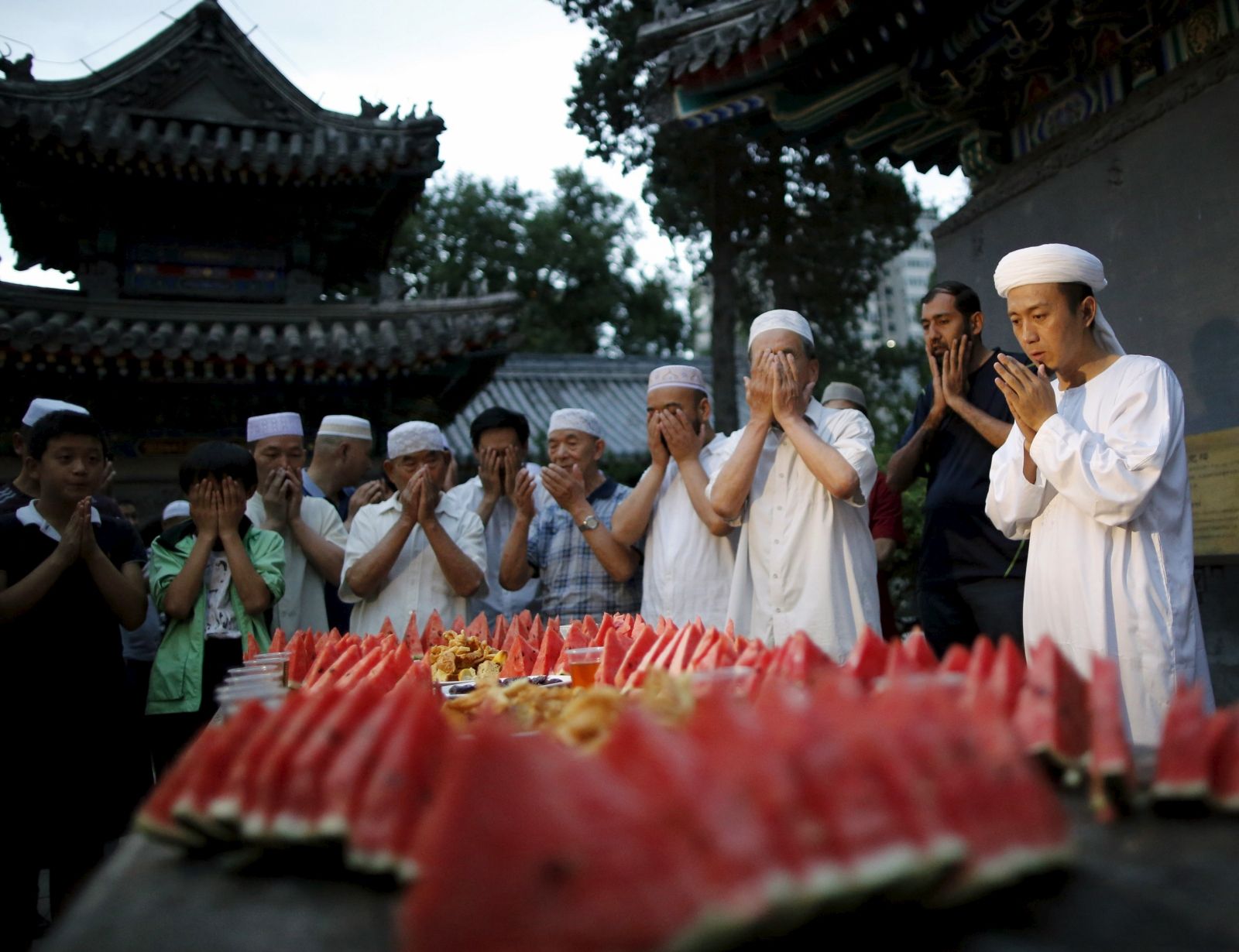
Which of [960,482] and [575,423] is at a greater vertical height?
[575,423]

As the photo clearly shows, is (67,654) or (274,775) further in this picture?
(67,654)

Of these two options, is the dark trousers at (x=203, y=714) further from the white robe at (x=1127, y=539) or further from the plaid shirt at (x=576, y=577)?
the white robe at (x=1127, y=539)

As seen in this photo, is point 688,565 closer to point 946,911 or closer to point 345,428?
point 345,428

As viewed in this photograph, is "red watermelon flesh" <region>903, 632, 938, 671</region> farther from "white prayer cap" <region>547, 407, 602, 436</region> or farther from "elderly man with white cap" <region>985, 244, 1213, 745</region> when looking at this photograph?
"white prayer cap" <region>547, 407, 602, 436</region>

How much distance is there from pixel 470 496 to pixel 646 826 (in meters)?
4.49

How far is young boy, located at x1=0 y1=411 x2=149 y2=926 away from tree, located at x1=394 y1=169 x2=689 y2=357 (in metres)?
22.3

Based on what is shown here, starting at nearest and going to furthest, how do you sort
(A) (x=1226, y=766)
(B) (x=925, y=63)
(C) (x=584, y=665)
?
(A) (x=1226, y=766)
(C) (x=584, y=665)
(B) (x=925, y=63)

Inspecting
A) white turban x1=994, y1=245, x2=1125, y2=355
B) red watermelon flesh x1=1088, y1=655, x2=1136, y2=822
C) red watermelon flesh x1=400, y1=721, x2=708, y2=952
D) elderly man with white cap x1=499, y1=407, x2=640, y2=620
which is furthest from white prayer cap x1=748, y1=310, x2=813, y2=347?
red watermelon flesh x1=400, y1=721, x2=708, y2=952

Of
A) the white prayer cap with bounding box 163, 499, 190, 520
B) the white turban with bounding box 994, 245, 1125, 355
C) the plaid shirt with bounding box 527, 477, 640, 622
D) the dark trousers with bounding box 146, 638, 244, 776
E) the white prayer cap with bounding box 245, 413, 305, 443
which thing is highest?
the white prayer cap with bounding box 245, 413, 305, 443

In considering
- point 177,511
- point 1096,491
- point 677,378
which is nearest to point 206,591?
point 677,378

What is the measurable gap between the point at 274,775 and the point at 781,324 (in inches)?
112

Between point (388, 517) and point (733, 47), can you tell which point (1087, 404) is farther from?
point (733, 47)

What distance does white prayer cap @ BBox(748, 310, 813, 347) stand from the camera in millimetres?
3752

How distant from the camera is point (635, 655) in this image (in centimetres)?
260
